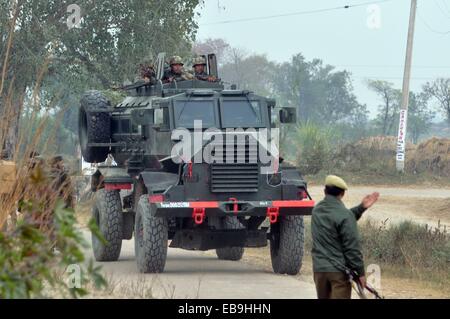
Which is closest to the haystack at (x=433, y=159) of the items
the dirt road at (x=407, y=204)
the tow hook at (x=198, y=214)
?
the dirt road at (x=407, y=204)

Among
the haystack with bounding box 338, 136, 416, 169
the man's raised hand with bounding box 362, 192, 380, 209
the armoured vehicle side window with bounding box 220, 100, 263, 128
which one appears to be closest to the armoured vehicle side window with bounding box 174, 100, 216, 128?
the armoured vehicle side window with bounding box 220, 100, 263, 128

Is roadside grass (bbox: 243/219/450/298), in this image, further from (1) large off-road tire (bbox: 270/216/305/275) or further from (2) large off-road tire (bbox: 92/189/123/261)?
(2) large off-road tire (bbox: 92/189/123/261)

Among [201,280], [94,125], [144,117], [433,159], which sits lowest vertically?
A: [201,280]

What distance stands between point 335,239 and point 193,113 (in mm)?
6965

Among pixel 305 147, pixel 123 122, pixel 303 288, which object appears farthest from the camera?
pixel 305 147

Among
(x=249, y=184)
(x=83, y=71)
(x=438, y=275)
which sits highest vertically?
(x=83, y=71)

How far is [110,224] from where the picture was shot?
60.0 ft

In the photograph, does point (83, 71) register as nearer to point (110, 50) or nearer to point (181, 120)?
point (110, 50)

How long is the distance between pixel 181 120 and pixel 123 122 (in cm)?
237

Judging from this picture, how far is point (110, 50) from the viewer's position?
36.5 metres

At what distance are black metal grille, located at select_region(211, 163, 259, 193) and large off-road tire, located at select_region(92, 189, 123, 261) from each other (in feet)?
8.26

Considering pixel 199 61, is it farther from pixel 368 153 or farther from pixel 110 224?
pixel 368 153

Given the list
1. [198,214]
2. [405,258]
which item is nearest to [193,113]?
[198,214]
